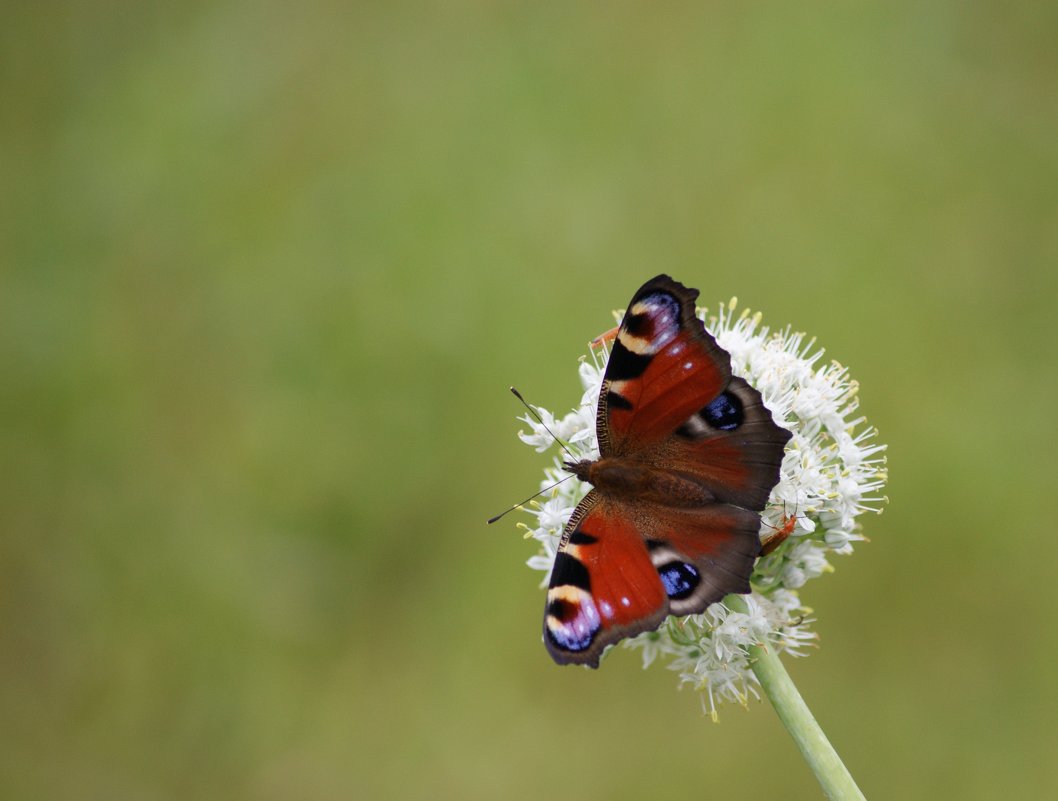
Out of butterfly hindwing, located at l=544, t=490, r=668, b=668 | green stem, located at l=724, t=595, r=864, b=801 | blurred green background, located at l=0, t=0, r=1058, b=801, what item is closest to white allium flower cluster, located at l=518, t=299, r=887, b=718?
green stem, located at l=724, t=595, r=864, b=801

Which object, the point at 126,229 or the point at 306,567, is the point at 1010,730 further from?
the point at 126,229

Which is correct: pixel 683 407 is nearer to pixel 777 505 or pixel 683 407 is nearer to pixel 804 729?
pixel 777 505

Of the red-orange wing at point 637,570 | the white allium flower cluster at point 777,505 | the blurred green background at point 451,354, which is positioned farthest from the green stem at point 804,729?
the blurred green background at point 451,354

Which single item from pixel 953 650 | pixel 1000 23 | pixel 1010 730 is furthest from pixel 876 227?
pixel 1010 730

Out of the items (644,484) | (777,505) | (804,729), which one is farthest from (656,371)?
(804,729)

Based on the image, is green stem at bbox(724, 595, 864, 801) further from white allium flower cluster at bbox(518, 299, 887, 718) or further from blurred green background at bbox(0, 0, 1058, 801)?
blurred green background at bbox(0, 0, 1058, 801)
